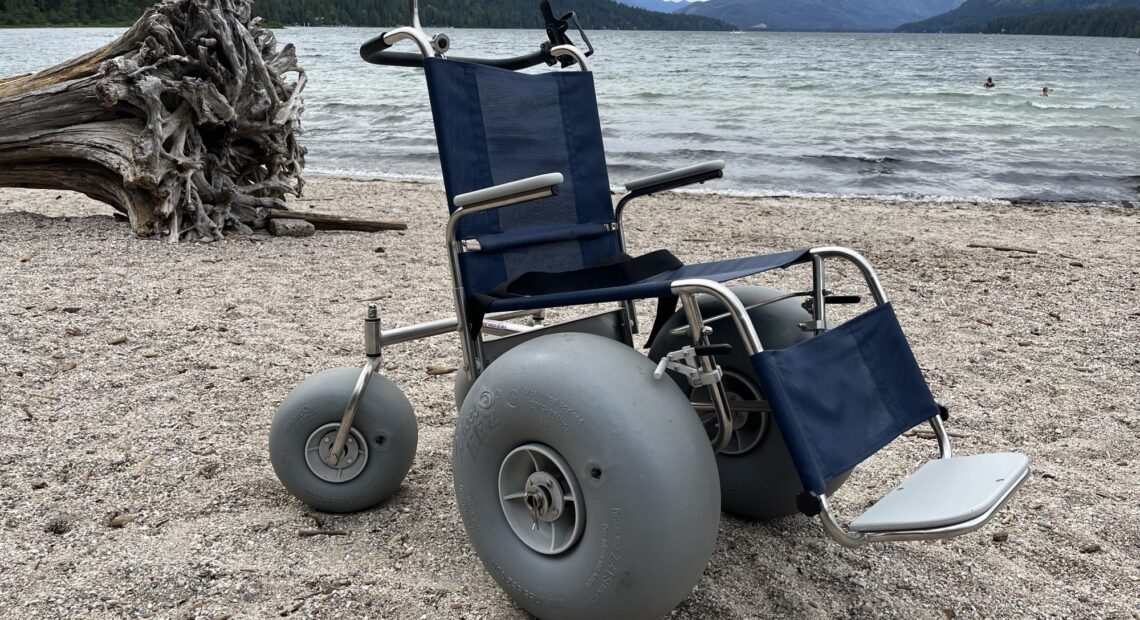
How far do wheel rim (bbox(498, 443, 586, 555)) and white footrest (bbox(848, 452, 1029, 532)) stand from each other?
0.69 metres

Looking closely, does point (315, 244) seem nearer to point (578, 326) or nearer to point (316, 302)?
point (316, 302)

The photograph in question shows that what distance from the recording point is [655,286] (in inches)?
89.0

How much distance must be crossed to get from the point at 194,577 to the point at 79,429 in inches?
55.0

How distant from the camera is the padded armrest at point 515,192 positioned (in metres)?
2.45

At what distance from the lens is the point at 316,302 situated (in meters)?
5.57

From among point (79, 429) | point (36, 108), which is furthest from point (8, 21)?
point (79, 429)

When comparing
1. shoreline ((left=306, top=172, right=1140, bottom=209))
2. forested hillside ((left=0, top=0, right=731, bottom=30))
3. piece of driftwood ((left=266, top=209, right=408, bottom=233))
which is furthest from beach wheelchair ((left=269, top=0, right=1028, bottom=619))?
shoreline ((left=306, top=172, right=1140, bottom=209))

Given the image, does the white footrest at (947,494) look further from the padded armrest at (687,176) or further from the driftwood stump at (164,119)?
the driftwood stump at (164,119)

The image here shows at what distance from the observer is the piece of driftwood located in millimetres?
7551

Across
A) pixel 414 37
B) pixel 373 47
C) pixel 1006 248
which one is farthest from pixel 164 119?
pixel 1006 248

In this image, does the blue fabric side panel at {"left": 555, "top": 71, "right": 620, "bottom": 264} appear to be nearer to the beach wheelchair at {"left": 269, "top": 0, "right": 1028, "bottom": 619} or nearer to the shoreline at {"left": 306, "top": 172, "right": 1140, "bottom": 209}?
the beach wheelchair at {"left": 269, "top": 0, "right": 1028, "bottom": 619}

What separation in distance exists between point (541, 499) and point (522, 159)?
4.73ft

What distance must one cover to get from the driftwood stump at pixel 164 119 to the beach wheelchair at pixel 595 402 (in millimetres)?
4192

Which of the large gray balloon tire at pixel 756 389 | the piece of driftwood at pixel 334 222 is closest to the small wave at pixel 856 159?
the piece of driftwood at pixel 334 222
